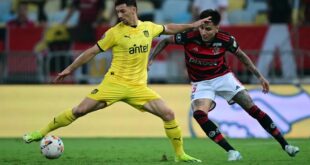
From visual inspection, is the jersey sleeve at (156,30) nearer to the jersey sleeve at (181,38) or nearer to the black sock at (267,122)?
the jersey sleeve at (181,38)

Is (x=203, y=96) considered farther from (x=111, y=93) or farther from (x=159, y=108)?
(x=111, y=93)

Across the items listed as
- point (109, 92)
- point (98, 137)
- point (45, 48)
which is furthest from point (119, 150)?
point (45, 48)

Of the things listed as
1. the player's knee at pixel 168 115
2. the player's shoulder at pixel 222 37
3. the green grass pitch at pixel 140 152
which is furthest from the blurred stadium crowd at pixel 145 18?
the player's knee at pixel 168 115

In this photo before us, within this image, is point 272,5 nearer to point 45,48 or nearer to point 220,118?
point 220,118

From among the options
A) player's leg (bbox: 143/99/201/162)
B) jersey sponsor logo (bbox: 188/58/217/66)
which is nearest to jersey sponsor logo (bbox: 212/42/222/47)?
jersey sponsor logo (bbox: 188/58/217/66)

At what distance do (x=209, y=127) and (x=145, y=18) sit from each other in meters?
10.1

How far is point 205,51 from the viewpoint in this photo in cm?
1266

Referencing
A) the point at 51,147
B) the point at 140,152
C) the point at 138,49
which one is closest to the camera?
the point at 51,147

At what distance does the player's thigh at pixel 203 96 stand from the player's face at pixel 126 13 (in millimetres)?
A: 1609

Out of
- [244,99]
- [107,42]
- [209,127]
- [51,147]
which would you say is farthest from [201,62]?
[51,147]

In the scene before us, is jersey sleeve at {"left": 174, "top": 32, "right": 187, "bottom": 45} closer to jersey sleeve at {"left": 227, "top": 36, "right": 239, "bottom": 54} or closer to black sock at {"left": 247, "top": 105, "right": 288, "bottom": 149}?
jersey sleeve at {"left": 227, "top": 36, "right": 239, "bottom": 54}

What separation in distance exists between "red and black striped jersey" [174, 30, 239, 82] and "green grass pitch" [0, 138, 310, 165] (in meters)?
1.36

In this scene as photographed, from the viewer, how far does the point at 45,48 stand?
2081 cm

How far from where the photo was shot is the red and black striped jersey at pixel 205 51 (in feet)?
41.5
